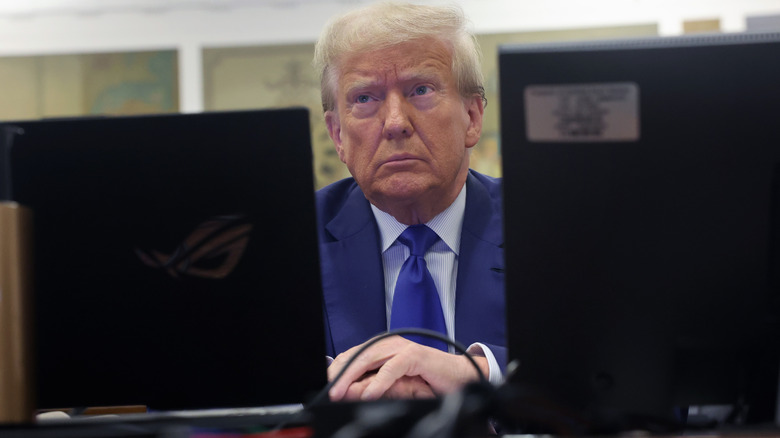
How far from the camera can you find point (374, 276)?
5.21ft

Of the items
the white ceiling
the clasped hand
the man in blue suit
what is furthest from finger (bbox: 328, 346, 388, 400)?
the white ceiling

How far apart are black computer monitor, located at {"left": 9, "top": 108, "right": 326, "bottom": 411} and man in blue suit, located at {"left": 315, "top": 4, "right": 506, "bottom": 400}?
710 millimetres

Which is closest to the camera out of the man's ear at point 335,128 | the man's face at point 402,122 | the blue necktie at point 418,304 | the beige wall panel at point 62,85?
the blue necktie at point 418,304

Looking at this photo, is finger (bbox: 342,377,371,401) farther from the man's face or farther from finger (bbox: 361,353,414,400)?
the man's face

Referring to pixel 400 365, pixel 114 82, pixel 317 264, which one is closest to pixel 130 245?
pixel 317 264

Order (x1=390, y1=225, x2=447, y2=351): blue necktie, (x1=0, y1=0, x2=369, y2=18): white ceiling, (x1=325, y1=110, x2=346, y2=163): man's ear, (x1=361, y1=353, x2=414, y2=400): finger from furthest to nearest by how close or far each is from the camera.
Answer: (x1=0, y1=0, x2=369, y2=18): white ceiling → (x1=325, y1=110, x2=346, y2=163): man's ear → (x1=390, y1=225, x2=447, y2=351): blue necktie → (x1=361, y1=353, x2=414, y2=400): finger

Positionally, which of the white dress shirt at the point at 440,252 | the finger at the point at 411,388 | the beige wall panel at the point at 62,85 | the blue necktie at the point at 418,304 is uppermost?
the beige wall panel at the point at 62,85

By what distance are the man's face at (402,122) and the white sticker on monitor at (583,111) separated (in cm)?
86

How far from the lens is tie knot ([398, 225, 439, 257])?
5.25 feet

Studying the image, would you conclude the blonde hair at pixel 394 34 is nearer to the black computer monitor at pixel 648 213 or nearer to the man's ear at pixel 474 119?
the man's ear at pixel 474 119

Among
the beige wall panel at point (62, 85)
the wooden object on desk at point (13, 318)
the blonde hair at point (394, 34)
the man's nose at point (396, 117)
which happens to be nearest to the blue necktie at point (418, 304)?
the man's nose at point (396, 117)

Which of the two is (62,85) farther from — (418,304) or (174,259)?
(174,259)

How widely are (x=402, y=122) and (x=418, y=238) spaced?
0.84 feet

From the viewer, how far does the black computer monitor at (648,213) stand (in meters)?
0.72
